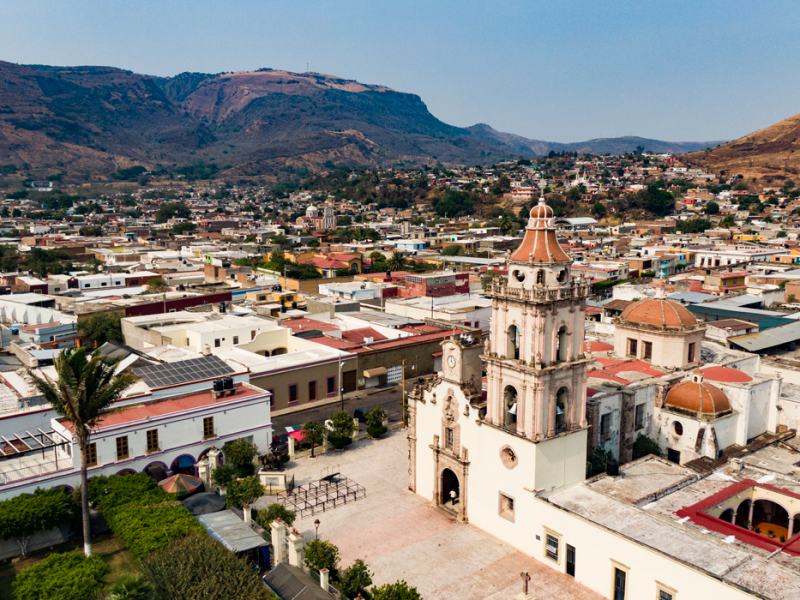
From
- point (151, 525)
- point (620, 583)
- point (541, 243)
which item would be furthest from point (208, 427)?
point (620, 583)

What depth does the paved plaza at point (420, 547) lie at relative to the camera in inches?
890

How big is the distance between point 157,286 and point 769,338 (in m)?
61.6

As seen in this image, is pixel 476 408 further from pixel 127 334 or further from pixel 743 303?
pixel 743 303

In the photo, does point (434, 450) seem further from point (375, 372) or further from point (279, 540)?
point (375, 372)

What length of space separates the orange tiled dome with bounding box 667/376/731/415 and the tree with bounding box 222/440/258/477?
68.8 feet

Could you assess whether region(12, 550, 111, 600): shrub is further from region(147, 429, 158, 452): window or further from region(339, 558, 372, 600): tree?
region(147, 429, 158, 452): window

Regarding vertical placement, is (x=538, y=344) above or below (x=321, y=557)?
above

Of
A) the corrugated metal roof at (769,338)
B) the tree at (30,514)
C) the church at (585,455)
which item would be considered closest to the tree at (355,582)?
the church at (585,455)

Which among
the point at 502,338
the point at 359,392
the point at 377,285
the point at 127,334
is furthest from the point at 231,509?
the point at 377,285

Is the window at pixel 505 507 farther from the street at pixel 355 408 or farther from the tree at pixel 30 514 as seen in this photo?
the tree at pixel 30 514

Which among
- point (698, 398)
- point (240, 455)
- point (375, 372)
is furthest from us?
point (375, 372)

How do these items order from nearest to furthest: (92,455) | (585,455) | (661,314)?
(585,455)
(92,455)
(661,314)

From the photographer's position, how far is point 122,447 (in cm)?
2881

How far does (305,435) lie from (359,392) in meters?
11.6
